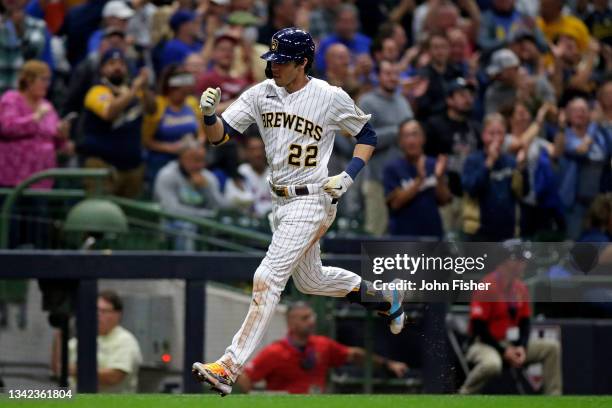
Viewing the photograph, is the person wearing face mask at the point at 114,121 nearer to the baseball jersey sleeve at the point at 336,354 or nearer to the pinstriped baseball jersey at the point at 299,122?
the baseball jersey sleeve at the point at 336,354

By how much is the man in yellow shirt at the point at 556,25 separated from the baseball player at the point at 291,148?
8408mm

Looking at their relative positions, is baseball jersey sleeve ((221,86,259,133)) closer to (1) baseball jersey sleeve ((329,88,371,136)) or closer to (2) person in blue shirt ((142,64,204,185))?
(1) baseball jersey sleeve ((329,88,371,136))

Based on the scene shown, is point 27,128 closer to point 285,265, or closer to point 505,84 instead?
point 285,265

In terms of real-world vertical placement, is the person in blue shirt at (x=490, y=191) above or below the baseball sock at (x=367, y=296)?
above

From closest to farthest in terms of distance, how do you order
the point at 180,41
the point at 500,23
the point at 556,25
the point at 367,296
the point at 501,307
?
the point at 367,296
the point at 501,307
the point at 180,41
the point at 500,23
the point at 556,25

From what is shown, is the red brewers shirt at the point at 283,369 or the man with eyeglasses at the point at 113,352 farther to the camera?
the red brewers shirt at the point at 283,369

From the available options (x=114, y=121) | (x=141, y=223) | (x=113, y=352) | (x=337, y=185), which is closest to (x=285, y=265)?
(x=337, y=185)

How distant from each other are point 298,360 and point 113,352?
145 centimetres

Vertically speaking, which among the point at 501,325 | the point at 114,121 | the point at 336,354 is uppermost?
the point at 114,121

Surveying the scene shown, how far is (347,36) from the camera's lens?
15.0 metres

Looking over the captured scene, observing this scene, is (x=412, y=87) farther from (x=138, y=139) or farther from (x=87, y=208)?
(x=87, y=208)

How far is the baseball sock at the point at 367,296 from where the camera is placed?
30.0 ft

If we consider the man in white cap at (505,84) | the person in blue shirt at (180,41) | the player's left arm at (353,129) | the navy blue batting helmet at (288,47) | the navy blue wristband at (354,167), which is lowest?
the navy blue wristband at (354,167)

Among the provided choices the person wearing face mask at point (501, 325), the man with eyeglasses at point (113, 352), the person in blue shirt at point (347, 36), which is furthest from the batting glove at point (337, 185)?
the person in blue shirt at point (347, 36)
